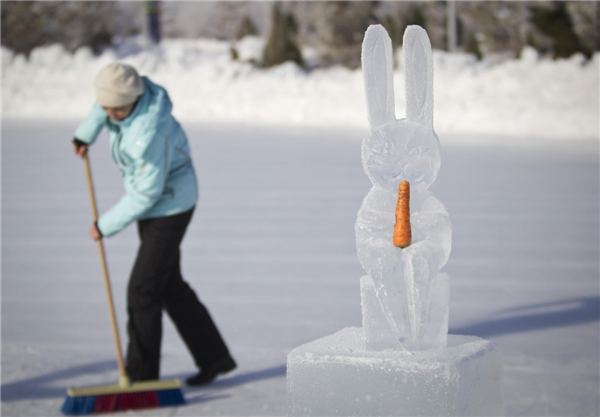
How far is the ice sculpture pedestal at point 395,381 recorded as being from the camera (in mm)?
2082

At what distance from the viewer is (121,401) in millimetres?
3205

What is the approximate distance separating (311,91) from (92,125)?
1455cm

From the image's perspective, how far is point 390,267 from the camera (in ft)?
7.00

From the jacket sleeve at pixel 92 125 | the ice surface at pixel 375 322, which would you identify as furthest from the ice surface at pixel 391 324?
the jacket sleeve at pixel 92 125

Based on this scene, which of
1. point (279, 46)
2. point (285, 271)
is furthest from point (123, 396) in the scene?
point (279, 46)

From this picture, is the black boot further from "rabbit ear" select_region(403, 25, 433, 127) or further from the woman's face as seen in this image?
"rabbit ear" select_region(403, 25, 433, 127)

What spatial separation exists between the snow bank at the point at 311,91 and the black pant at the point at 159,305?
33.3 feet

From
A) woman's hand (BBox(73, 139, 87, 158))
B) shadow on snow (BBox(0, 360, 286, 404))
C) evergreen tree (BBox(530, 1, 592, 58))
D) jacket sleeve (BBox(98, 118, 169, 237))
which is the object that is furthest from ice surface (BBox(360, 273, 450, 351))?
evergreen tree (BBox(530, 1, 592, 58))

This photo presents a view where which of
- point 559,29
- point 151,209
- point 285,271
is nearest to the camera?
point 151,209

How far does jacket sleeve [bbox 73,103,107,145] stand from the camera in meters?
3.40

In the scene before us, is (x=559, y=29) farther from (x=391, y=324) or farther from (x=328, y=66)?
(x=391, y=324)

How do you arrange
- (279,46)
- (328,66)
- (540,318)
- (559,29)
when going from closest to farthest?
(540,318), (559,29), (279,46), (328,66)

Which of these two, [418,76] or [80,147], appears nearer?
[418,76]

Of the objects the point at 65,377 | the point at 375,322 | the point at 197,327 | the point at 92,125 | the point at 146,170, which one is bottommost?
the point at 65,377
